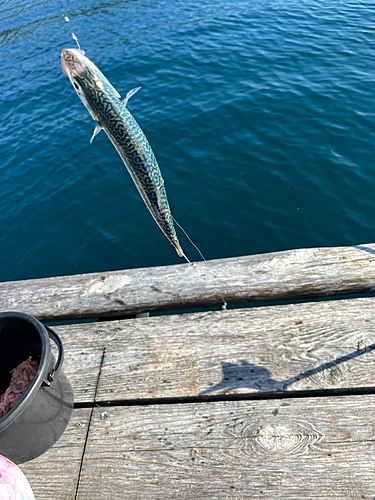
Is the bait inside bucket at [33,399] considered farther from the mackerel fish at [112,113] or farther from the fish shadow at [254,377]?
the mackerel fish at [112,113]

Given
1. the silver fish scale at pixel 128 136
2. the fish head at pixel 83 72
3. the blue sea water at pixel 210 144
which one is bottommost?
the blue sea water at pixel 210 144

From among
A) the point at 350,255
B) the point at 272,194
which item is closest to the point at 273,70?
the point at 272,194

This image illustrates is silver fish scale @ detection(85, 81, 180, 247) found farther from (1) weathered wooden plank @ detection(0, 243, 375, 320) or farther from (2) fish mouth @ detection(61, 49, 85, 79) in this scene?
(1) weathered wooden plank @ detection(0, 243, 375, 320)

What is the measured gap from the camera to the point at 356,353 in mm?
2453

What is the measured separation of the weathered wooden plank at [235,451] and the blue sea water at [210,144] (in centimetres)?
403

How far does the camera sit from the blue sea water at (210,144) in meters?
6.53

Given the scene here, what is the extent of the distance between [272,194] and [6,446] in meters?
6.08

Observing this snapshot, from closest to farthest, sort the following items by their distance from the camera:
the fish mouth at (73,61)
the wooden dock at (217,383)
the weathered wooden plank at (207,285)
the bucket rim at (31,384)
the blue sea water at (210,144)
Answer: the fish mouth at (73,61) < the bucket rim at (31,384) < the wooden dock at (217,383) < the weathered wooden plank at (207,285) < the blue sea water at (210,144)

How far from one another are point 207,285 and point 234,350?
2.17 feet

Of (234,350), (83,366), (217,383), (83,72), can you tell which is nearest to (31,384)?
(83,366)

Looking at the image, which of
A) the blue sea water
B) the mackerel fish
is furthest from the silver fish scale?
the blue sea water

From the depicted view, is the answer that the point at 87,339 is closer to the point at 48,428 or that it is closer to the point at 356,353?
the point at 48,428

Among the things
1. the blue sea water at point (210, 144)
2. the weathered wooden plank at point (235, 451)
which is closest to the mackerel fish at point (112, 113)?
the weathered wooden plank at point (235, 451)

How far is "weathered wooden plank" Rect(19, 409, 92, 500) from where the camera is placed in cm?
202
